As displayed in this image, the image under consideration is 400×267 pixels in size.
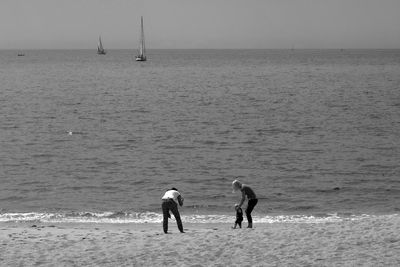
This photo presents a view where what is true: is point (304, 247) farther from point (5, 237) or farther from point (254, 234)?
point (5, 237)

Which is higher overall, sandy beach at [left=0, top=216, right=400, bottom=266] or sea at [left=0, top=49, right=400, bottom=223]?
sandy beach at [left=0, top=216, right=400, bottom=266]

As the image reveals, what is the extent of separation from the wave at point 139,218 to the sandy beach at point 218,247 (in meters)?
3.95

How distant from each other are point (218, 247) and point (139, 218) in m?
7.70

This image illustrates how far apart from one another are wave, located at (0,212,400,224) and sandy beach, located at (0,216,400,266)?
3.95 metres

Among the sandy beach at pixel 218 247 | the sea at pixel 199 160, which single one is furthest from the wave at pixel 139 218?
the sandy beach at pixel 218 247

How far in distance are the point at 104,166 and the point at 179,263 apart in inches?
742

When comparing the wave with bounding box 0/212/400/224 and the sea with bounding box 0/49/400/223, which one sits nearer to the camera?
the wave with bounding box 0/212/400/224

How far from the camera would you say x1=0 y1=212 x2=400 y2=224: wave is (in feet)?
72.6

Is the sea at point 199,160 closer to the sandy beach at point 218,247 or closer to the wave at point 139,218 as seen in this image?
the wave at point 139,218

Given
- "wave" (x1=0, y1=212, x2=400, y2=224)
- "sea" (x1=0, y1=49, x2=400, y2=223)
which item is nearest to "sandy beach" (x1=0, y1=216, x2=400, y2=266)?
"wave" (x1=0, y1=212, x2=400, y2=224)

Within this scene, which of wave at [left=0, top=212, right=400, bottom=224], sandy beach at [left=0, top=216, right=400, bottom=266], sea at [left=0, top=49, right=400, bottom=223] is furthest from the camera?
sea at [left=0, top=49, right=400, bottom=223]

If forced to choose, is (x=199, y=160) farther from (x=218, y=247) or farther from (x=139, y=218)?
(x=218, y=247)

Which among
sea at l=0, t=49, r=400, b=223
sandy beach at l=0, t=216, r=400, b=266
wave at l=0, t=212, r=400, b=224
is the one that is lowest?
sea at l=0, t=49, r=400, b=223

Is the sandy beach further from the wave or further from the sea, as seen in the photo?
the sea
